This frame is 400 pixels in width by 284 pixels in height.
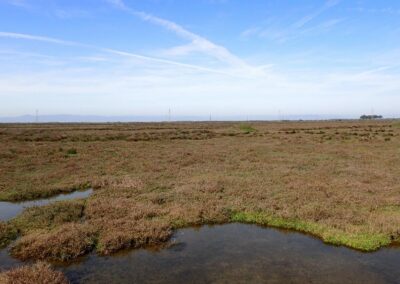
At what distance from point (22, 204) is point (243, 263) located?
46.2ft

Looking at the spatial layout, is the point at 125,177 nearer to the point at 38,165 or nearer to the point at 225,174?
the point at 225,174

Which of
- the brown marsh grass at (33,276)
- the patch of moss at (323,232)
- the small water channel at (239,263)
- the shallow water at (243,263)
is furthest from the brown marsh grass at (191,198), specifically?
the brown marsh grass at (33,276)

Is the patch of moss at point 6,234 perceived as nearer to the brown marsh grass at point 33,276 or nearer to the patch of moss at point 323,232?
the brown marsh grass at point 33,276

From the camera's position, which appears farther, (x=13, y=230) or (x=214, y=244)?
(x=13, y=230)

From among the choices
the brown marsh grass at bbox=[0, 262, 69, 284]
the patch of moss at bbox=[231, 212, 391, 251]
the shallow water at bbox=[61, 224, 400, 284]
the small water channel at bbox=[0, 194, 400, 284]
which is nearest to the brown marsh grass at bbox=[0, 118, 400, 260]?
the patch of moss at bbox=[231, 212, 391, 251]

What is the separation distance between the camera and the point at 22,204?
2081 centimetres

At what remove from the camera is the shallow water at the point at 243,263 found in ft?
38.3

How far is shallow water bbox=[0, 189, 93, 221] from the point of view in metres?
18.8

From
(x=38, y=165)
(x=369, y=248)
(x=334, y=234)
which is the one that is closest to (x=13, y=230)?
(x=334, y=234)

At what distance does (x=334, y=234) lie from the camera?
597 inches

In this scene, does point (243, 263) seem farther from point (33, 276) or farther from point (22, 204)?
point (22, 204)

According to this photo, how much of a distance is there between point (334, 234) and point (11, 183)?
2096cm

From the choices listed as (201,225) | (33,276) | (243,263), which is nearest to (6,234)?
(33,276)

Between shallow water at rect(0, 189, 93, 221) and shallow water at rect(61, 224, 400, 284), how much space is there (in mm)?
8018
